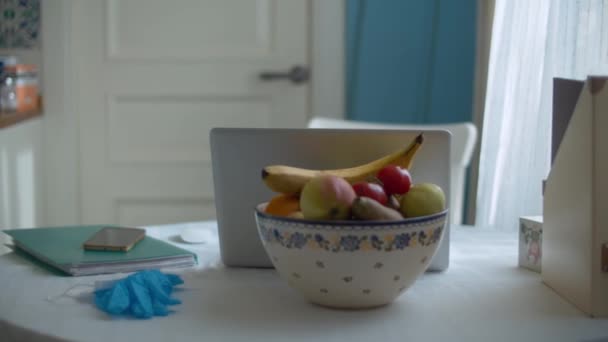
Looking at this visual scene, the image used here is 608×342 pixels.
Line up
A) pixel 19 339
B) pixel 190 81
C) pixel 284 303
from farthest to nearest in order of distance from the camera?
pixel 190 81 → pixel 284 303 → pixel 19 339

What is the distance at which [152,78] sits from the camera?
2.88 meters

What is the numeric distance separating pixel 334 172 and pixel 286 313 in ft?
0.63

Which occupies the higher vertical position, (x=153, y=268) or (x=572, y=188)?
(x=572, y=188)

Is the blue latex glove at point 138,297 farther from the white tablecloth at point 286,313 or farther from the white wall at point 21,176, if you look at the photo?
the white wall at point 21,176

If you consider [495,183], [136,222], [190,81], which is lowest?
[136,222]

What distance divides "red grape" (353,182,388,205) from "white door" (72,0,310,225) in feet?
6.56

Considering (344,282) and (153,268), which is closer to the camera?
(344,282)

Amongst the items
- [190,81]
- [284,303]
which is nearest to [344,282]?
[284,303]

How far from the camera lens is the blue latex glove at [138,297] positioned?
890mm

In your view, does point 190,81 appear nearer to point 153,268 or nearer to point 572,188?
point 153,268

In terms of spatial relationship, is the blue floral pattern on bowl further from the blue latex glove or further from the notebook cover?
the notebook cover

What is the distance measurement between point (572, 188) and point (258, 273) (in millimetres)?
412

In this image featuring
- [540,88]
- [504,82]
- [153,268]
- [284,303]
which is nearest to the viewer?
[284,303]

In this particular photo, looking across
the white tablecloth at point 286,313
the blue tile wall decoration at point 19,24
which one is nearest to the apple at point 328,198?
the white tablecloth at point 286,313
